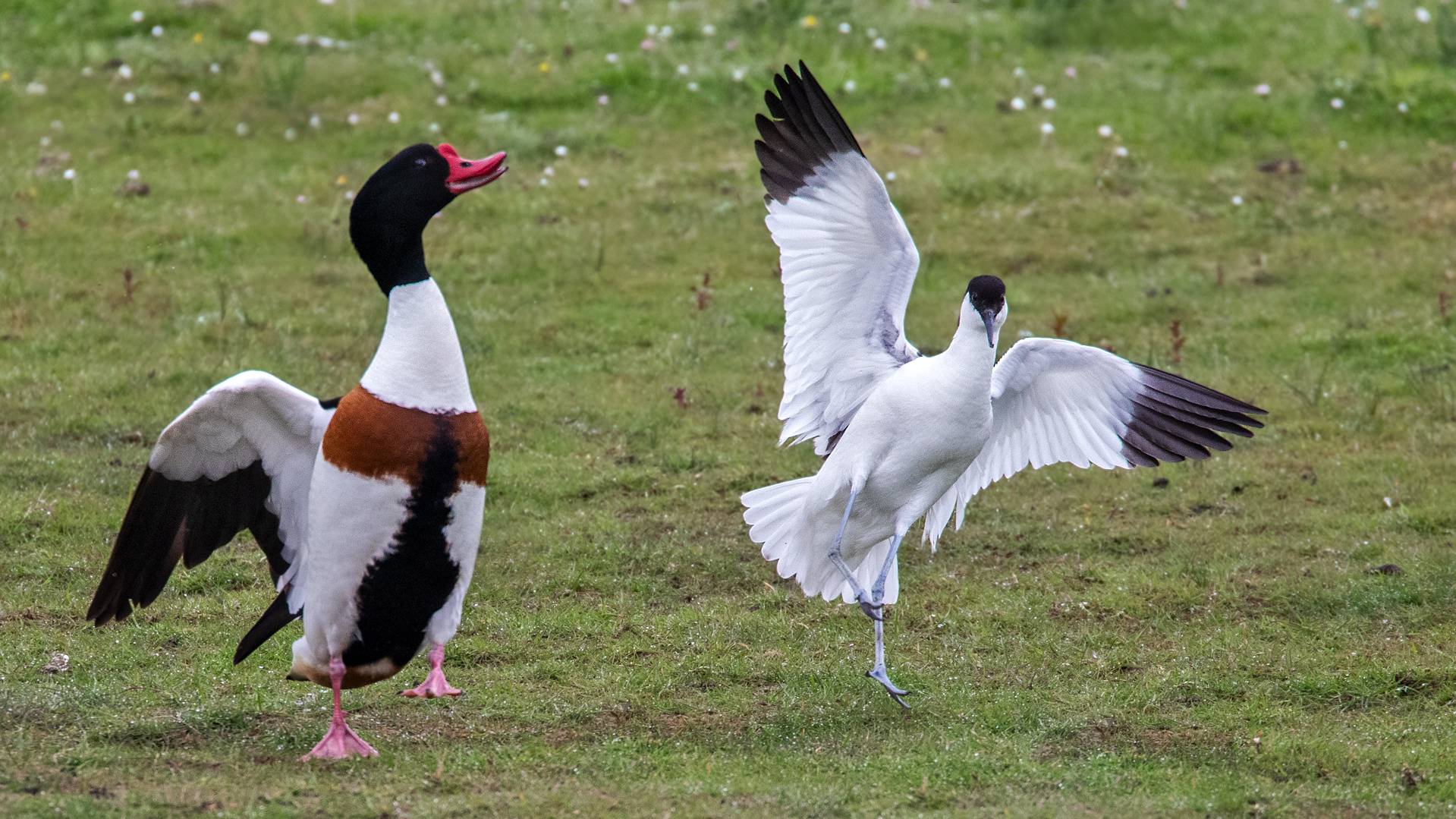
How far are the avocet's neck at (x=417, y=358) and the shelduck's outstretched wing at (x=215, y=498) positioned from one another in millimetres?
454

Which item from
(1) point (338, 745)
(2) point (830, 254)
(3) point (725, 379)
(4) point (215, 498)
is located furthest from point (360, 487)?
(3) point (725, 379)

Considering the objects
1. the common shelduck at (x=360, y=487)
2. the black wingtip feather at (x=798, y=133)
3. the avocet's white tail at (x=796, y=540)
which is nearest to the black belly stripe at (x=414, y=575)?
the common shelduck at (x=360, y=487)

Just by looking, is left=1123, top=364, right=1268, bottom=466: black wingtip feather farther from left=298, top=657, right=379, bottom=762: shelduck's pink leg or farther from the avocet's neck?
left=298, top=657, right=379, bottom=762: shelduck's pink leg

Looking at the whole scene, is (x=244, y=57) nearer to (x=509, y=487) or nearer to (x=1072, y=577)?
(x=509, y=487)

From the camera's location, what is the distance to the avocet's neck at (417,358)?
18.4 ft

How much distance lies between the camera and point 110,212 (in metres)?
13.2

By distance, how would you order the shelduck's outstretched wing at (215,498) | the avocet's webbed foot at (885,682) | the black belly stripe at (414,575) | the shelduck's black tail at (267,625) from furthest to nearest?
the avocet's webbed foot at (885,682) → the shelduck's black tail at (267,625) → the shelduck's outstretched wing at (215,498) → the black belly stripe at (414,575)

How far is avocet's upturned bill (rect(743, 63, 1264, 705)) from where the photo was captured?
6.76 meters

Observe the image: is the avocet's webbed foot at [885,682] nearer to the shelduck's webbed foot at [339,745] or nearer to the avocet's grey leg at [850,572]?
the avocet's grey leg at [850,572]

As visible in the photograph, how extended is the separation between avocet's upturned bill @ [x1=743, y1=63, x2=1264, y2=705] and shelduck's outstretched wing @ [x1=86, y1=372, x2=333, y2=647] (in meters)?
2.17

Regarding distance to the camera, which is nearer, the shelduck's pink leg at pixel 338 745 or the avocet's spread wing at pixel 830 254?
the shelduck's pink leg at pixel 338 745

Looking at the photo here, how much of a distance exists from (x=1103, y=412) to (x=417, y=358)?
11.7 feet

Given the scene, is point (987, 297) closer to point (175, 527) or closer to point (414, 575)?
point (414, 575)

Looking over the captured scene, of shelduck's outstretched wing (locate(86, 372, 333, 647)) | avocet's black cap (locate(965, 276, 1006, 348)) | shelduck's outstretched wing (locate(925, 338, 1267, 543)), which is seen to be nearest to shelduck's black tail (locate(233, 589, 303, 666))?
shelduck's outstretched wing (locate(86, 372, 333, 647))
